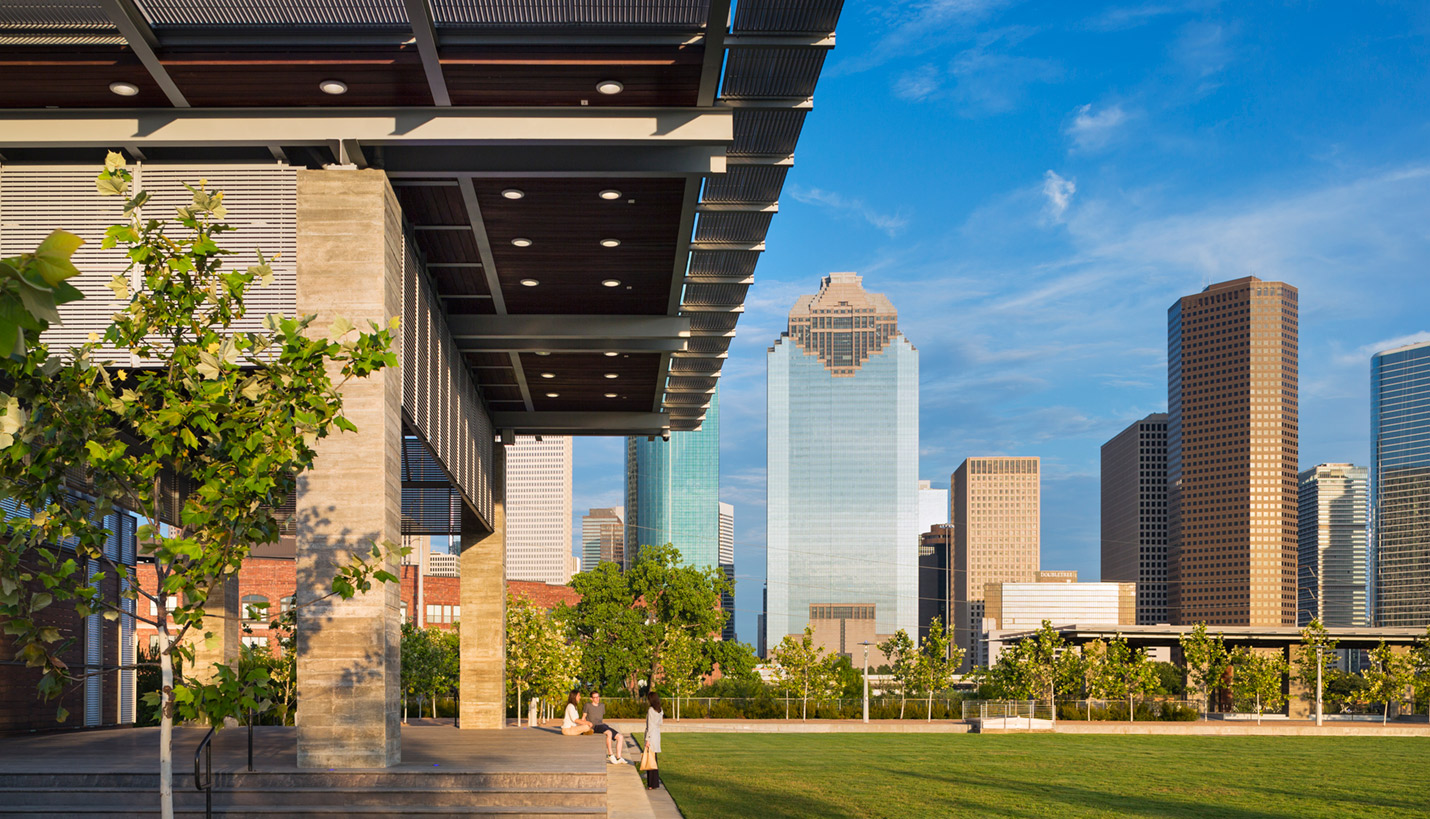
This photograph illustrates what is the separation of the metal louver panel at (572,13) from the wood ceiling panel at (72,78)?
3690 millimetres

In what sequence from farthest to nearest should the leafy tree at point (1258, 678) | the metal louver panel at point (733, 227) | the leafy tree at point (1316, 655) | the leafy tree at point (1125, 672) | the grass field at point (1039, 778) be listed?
the leafy tree at point (1258, 678)
the leafy tree at point (1125, 672)
the leafy tree at point (1316, 655)
the grass field at point (1039, 778)
the metal louver panel at point (733, 227)

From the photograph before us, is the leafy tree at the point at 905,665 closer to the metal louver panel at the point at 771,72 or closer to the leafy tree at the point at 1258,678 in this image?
the leafy tree at the point at 1258,678

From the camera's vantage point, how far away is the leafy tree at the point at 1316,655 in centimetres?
5966

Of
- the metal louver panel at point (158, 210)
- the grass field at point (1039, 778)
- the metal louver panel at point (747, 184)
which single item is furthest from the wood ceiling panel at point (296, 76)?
the grass field at point (1039, 778)

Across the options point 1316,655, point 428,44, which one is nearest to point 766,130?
point 428,44

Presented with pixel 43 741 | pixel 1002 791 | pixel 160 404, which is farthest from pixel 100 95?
pixel 1002 791

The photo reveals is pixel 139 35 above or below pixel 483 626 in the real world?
above

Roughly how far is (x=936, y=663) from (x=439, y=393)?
151ft

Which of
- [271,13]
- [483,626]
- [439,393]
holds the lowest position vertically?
[483,626]

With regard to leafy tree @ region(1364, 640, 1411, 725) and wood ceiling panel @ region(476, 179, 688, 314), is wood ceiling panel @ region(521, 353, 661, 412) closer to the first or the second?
wood ceiling panel @ region(476, 179, 688, 314)

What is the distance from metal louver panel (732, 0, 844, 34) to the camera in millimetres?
12305

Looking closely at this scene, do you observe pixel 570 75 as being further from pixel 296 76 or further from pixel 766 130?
pixel 296 76

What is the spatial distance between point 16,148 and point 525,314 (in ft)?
30.2

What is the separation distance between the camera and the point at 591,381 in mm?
27281
